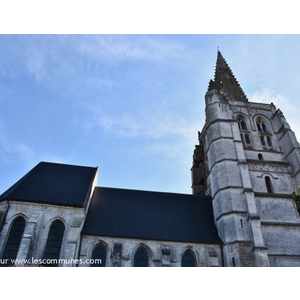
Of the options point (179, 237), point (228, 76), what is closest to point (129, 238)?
point (179, 237)

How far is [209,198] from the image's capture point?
75.9 ft

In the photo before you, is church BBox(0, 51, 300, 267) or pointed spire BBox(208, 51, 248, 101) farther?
pointed spire BBox(208, 51, 248, 101)

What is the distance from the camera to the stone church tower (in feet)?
56.1

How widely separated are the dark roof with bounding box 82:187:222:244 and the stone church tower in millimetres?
1406

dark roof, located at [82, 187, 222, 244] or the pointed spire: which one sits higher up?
the pointed spire

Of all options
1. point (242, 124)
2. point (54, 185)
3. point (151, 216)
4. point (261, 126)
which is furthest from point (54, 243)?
point (261, 126)

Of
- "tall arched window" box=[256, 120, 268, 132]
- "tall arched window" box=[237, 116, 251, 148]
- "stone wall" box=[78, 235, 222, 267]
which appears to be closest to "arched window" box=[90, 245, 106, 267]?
"stone wall" box=[78, 235, 222, 267]

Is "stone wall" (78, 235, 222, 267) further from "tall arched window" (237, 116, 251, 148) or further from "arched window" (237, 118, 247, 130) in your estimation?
"arched window" (237, 118, 247, 130)

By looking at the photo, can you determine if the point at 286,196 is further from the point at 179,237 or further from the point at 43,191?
the point at 43,191

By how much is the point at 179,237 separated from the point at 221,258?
308cm

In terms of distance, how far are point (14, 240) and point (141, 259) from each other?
7.91 m

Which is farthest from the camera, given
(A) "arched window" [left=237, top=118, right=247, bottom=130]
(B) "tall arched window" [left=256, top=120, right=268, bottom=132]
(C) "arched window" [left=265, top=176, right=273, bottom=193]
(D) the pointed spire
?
(D) the pointed spire

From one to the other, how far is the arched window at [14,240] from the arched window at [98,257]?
4536 millimetres

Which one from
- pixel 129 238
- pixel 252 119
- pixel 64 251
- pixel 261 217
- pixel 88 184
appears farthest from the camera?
pixel 252 119
